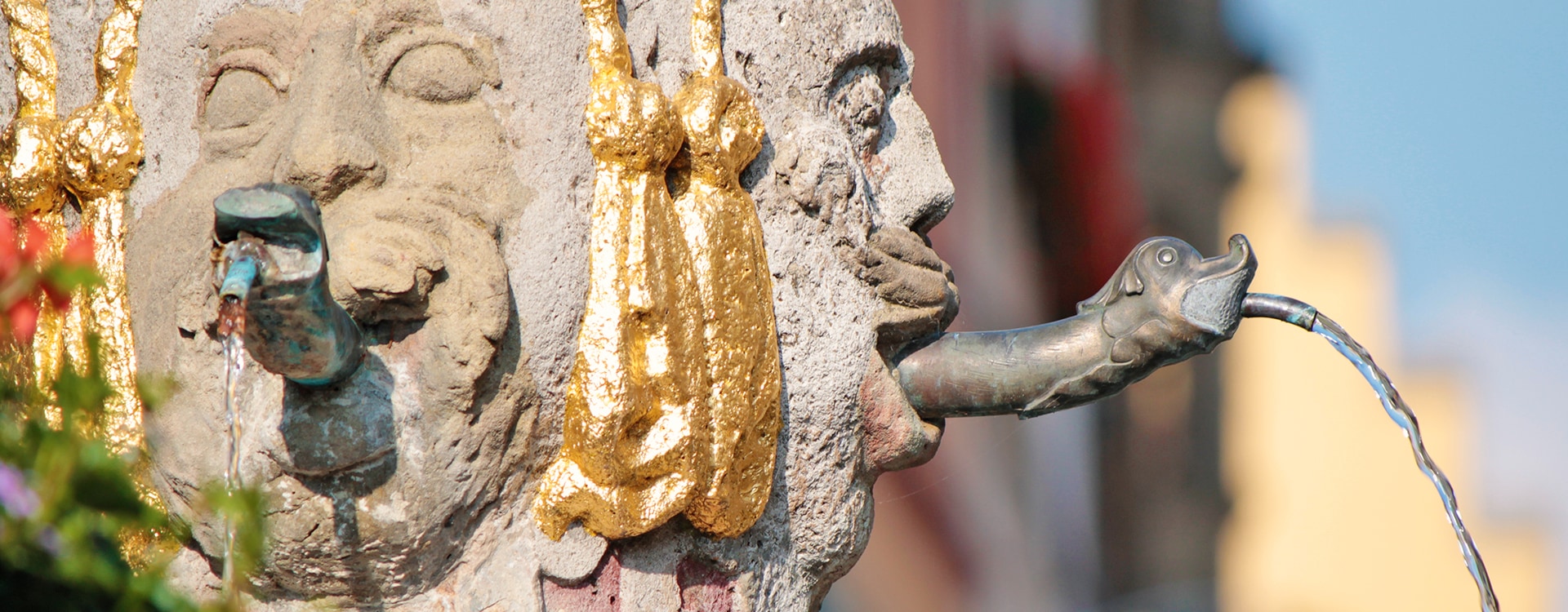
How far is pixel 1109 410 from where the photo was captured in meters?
5.35

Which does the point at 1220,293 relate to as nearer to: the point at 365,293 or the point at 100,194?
the point at 365,293

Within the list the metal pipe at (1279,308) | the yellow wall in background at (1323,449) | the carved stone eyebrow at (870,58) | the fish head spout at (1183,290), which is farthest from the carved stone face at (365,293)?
the yellow wall in background at (1323,449)

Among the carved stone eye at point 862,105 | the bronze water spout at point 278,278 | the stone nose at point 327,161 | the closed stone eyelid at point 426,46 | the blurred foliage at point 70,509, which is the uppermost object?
the closed stone eyelid at point 426,46

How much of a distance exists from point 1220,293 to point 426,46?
72cm

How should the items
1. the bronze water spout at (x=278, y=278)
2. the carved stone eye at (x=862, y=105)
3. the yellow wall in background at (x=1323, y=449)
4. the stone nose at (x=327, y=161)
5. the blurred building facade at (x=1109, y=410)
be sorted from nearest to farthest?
the bronze water spout at (x=278, y=278) < the stone nose at (x=327, y=161) < the carved stone eye at (x=862, y=105) < the blurred building facade at (x=1109, y=410) < the yellow wall in background at (x=1323, y=449)

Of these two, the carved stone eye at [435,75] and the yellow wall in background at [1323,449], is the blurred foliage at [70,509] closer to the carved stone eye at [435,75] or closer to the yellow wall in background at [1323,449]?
the carved stone eye at [435,75]

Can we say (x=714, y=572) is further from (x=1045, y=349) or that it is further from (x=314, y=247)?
(x=314, y=247)

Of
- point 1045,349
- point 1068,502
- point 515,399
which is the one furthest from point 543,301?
point 1068,502

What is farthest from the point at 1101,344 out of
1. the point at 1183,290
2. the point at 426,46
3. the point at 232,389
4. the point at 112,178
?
the point at 112,178

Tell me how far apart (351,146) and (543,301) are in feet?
0.62

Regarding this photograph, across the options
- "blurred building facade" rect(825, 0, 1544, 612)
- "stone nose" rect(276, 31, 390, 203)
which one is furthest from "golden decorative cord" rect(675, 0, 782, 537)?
"blurred building facade" rect(825, 0, 1544, 612)

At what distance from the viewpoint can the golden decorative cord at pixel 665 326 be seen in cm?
127

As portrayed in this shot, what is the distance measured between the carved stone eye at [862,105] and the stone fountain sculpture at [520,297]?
15 millimetres

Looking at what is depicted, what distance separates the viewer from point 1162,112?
5.41 m
